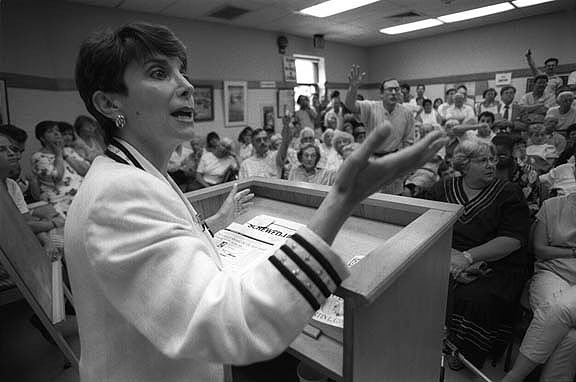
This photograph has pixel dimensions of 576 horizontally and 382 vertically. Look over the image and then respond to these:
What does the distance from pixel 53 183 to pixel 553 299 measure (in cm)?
376

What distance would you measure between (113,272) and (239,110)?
6.22 meters

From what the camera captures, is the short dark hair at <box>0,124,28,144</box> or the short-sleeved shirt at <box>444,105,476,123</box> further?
the short-sleeved shirt at <box>444,105,476,123</box>

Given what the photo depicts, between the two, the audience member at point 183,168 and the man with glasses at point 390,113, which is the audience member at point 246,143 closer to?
A: the audience member at point 183,168

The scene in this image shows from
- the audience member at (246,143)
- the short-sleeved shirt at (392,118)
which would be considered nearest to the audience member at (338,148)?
the short-sleeved shirt at (392,118)

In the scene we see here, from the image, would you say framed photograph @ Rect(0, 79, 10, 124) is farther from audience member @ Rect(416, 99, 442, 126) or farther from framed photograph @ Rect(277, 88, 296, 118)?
audience member @ Rect(416, 99, 442, 126)

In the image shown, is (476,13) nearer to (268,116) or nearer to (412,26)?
(412,26)

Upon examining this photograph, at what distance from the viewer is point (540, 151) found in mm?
3639

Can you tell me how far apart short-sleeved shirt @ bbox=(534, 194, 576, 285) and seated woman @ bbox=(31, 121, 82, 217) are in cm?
356

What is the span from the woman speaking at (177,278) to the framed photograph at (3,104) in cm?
435

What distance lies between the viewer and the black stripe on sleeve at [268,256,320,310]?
1.54ft

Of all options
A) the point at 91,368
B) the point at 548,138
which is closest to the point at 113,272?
the point at 91,368

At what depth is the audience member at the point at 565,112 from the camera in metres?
4.45

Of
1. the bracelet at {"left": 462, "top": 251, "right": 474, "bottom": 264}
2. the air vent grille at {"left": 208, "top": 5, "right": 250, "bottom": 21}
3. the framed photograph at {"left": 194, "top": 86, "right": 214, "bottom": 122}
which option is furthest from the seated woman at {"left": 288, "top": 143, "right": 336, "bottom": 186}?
the framed photograph at {"left": 194, "top": 86, "right": 214, "bottom": 122}

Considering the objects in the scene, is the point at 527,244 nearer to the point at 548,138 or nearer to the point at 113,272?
the point at 113,272
